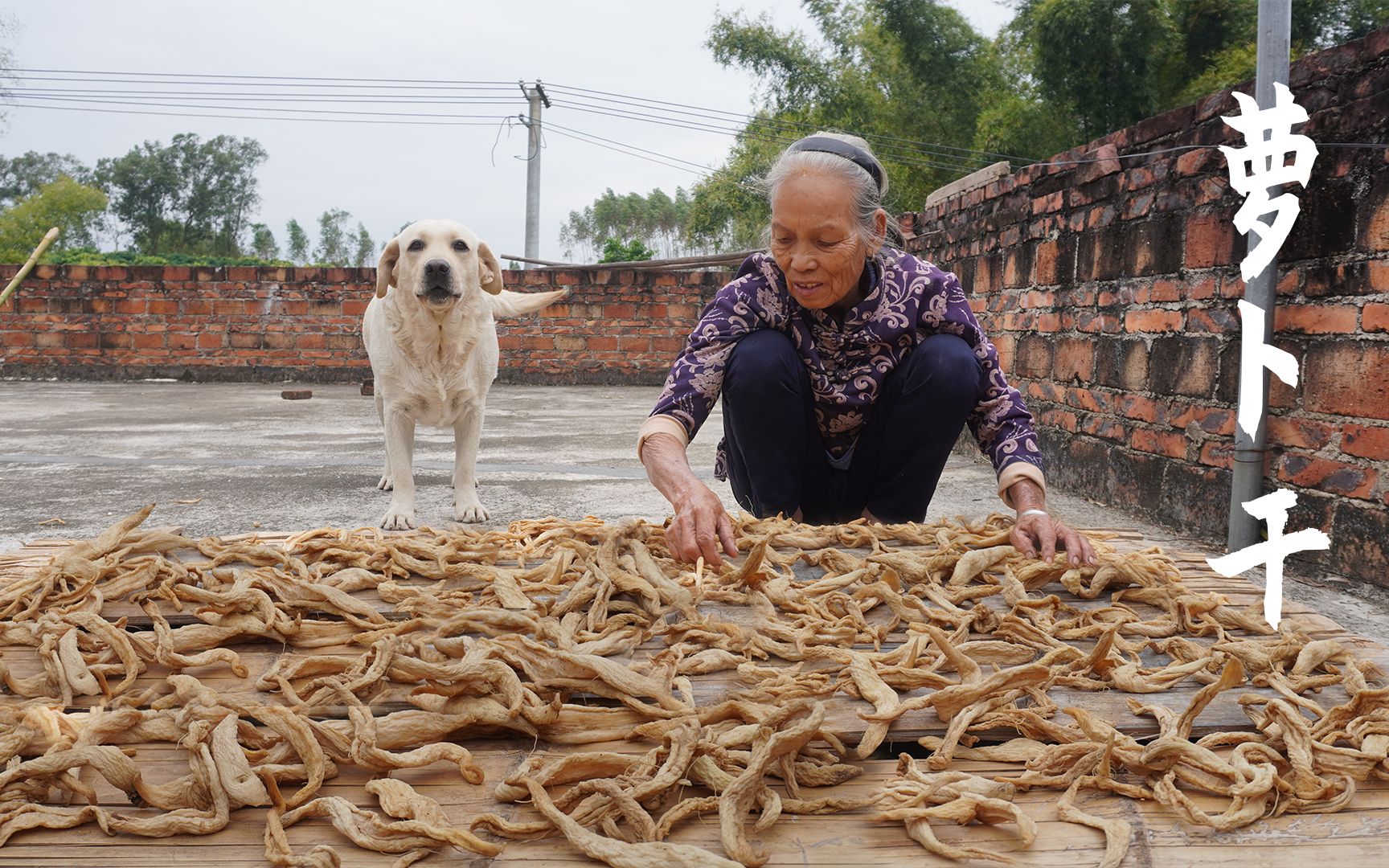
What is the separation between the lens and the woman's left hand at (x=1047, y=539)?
1769 mm

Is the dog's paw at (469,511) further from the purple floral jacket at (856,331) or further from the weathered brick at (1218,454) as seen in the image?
the weathered brick at (1218,454)

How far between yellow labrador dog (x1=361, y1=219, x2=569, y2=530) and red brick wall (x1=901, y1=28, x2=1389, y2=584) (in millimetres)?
2340

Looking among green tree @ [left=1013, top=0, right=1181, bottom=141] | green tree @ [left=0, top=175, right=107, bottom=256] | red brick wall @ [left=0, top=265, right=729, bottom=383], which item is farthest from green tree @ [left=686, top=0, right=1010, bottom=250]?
green tree @ [left=0, top=175, right=107, bottom=256]

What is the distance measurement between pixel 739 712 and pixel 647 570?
1.74 ft

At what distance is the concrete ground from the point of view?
3.29 metres

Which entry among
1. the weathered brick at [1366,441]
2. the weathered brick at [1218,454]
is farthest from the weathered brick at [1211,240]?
the weathered brick at [1366,441]

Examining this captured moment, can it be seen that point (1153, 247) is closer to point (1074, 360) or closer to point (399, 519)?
point (1074, 360)

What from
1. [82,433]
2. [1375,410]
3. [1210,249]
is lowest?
[82,433]

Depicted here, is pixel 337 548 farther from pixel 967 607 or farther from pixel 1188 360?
pixel 1188 360

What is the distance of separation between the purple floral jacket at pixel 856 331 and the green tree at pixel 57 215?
153ft

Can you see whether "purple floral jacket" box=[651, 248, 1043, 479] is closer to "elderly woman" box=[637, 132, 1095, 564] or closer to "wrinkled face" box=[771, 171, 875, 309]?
"elderly woman" box=[637, 132, 1095, 564]

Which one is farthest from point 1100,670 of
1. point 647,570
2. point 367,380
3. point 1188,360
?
point 367,380

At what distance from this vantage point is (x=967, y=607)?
1664 millimetres

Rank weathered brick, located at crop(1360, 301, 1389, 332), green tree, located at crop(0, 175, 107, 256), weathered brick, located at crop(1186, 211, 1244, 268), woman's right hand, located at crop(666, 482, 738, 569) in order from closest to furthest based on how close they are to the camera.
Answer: woman's right hand, located at crop(666, 482, 738, 569), weathered brick, located at crop(1360, 301, 1389, 332), weathered brick, located at crop(1186, 211, 1244, 268), green tree, located at crop(0, 175, 107, 256)
